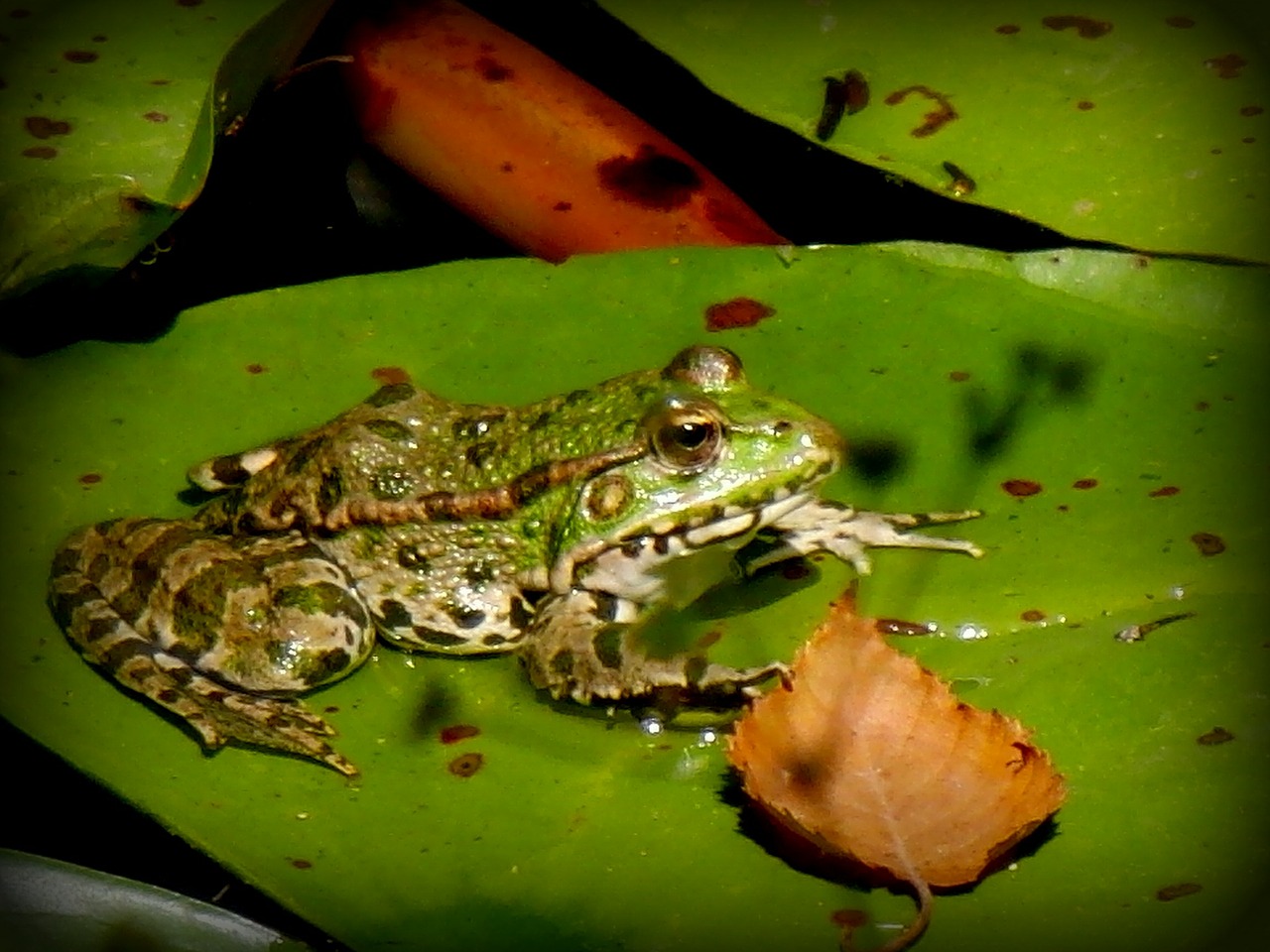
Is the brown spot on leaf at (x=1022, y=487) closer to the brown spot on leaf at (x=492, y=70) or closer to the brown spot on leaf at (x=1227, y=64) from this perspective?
the brown spot on leaf at (x=1227, y=64)

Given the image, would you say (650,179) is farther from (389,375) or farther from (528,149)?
(389,375)

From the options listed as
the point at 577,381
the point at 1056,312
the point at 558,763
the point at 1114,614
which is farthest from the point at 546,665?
the point at 1056,312

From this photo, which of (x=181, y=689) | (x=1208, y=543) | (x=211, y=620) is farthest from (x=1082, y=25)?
(x=181, y=689)

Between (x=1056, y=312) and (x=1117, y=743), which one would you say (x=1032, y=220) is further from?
(x=1117, y=743)

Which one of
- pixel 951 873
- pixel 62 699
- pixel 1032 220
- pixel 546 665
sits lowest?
pixel 62 699

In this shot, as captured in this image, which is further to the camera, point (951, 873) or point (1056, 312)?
point (1056, 312)

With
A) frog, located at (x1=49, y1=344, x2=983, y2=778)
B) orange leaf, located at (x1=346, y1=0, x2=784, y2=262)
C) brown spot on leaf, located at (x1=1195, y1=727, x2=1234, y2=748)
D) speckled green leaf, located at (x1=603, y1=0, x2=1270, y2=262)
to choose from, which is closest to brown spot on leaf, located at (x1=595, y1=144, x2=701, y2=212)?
orange leaf, located at (x1=346, y1=0, x2=784, y2=262)

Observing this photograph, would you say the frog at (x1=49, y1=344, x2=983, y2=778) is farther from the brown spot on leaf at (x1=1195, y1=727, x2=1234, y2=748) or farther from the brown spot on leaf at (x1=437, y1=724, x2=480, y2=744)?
the brown spot on leaf at (x1=1195, y1=727, x2=1234, y2=748)
